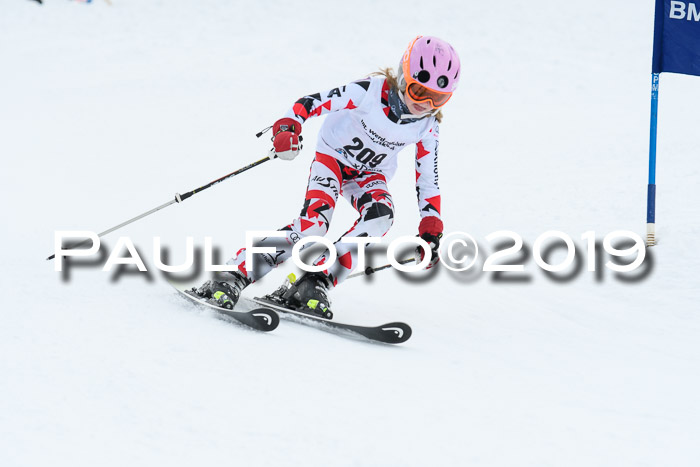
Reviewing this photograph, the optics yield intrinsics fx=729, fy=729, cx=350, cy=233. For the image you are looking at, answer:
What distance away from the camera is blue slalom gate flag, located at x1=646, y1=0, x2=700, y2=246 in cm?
634

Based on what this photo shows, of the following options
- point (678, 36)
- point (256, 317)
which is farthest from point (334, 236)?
point (256, 317)

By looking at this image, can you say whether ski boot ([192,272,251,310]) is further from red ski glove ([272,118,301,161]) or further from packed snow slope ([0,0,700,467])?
red ski glove ([272,118,301,161])

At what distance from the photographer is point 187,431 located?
237cm

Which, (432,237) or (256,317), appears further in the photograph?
(432,237)

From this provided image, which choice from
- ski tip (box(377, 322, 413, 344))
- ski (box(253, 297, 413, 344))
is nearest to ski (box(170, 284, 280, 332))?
ski (box(253, 297, 413, 344))

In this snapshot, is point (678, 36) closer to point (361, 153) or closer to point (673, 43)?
point (673, 43)

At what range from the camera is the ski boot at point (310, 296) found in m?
4.22

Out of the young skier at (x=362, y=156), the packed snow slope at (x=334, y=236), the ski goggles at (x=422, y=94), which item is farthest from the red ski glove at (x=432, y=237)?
the ski goggles at (x=422, y=94)

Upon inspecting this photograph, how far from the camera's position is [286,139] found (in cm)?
388

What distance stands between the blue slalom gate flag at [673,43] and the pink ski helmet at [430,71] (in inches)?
123

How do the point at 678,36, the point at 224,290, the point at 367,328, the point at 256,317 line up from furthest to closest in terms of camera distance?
the point at 678,36 < the point at 224,290 < the point at 367,328 < the point at 256,317

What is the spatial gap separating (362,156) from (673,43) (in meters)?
3.65

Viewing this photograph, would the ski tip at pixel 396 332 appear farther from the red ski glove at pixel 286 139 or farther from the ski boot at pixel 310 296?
the red ski glove at pixel 286 139

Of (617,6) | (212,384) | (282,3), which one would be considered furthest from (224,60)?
(212,384)
